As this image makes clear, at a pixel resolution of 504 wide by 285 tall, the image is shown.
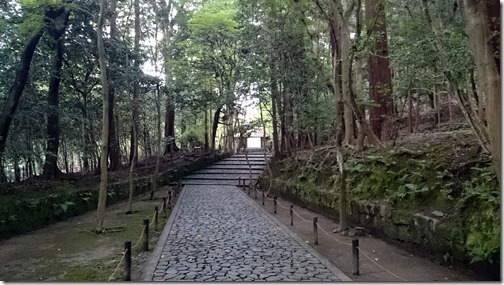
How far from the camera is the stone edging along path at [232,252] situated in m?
5.58

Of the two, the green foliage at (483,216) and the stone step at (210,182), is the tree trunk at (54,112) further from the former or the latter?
the green foliage at (483,216)

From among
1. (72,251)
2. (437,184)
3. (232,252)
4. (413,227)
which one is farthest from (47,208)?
(437,184)

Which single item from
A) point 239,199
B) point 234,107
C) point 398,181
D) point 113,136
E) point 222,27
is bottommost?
point 239,199

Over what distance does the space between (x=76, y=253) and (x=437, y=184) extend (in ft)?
21.4

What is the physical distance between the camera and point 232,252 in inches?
273

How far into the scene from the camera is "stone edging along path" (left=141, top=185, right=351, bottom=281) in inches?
220

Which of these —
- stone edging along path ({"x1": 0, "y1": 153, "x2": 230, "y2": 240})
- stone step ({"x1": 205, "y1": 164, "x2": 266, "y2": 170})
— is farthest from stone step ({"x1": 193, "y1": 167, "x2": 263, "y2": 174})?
stone edging along path ({"x1": 0, "y1": 153, "x2": 230, "y2": 240})

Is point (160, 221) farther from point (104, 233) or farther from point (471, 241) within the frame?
point (471, 241)

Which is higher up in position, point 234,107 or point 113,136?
point 234,107

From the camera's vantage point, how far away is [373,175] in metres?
9.09

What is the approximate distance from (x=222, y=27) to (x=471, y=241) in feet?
57.5

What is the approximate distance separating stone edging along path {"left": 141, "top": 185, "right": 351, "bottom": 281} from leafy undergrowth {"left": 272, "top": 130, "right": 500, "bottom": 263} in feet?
5.78

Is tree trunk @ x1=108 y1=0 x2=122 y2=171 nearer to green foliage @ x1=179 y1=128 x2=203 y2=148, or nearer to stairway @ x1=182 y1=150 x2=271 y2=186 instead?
stairway @ x1=182 y1=150 x2=271 y2=186

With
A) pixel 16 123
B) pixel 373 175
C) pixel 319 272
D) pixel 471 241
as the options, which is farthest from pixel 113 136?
pixel 471 241
